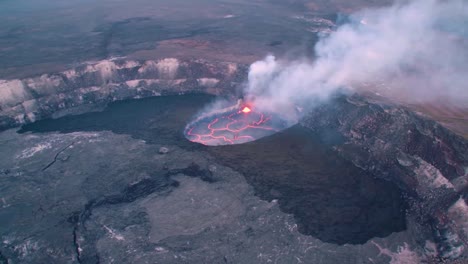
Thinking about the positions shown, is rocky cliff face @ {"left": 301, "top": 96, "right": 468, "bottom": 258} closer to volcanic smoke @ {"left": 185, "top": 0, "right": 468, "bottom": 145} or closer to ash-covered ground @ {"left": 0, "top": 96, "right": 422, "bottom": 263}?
ash-covered ground @ {"left": 0, "top": 96, "right": 422, "bottom": 263}

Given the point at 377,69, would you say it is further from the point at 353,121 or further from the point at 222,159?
the point at 222,159

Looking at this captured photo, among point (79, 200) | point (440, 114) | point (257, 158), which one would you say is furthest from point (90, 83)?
point (440, 114)

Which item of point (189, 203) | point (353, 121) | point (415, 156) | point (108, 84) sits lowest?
point (189, 203)

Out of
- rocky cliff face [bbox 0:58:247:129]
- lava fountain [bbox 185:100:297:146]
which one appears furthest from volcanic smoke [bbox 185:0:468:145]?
rocky cliff face [bbox 0:58:247:129]

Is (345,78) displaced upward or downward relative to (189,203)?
upward

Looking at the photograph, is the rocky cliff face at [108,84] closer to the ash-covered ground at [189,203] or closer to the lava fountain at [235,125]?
the lava fountain at [235,125]

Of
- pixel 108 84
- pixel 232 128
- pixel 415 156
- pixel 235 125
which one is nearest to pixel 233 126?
pixel 235 125

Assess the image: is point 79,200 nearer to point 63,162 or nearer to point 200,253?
point 63,162
